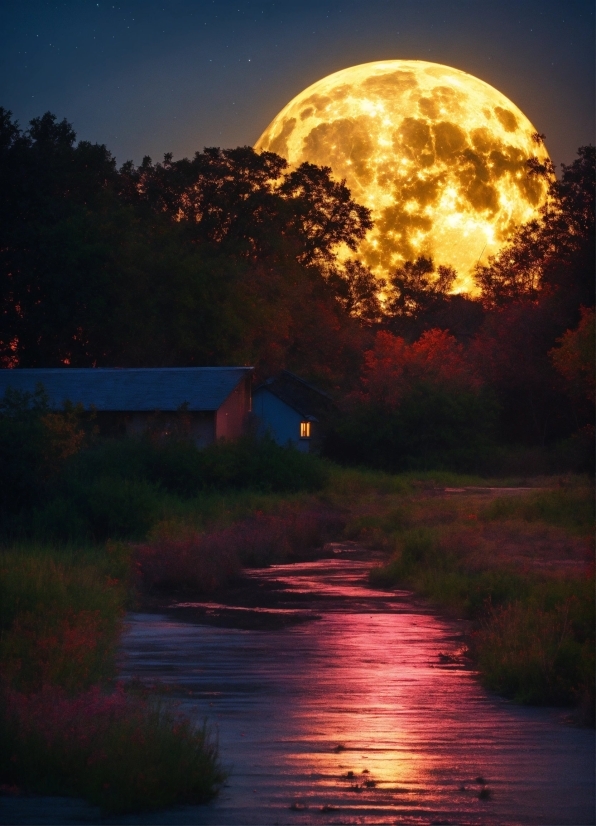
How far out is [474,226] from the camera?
73188 millimetres

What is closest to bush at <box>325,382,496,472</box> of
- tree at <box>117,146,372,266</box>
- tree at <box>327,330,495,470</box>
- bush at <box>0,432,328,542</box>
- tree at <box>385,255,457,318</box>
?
tree at <box>327,330,495,470</box>

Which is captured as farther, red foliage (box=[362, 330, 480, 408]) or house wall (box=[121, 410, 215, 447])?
red foliage (box=[362, 330, 480, 408])

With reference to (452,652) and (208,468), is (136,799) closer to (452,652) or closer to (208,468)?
(452,652)

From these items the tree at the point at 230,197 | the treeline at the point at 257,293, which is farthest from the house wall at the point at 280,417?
the tree at the point at 230,197

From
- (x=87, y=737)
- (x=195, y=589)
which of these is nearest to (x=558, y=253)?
(x=195, y=589)

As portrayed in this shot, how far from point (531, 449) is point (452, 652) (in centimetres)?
4249

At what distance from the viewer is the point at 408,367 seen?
58.0 m

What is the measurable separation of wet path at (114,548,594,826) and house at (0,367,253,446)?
28564 mm

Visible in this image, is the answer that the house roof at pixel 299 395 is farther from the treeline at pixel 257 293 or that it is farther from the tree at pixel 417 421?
the tree at pixel 417 421

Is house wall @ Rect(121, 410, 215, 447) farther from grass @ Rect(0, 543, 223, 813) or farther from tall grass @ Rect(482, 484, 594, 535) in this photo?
grass @ Rect(0, 543, 223, 813)

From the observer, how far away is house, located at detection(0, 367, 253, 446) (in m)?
46.2

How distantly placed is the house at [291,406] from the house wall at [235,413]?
9184 millimetres

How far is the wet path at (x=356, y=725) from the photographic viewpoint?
26.8 ft

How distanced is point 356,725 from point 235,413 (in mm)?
38763
